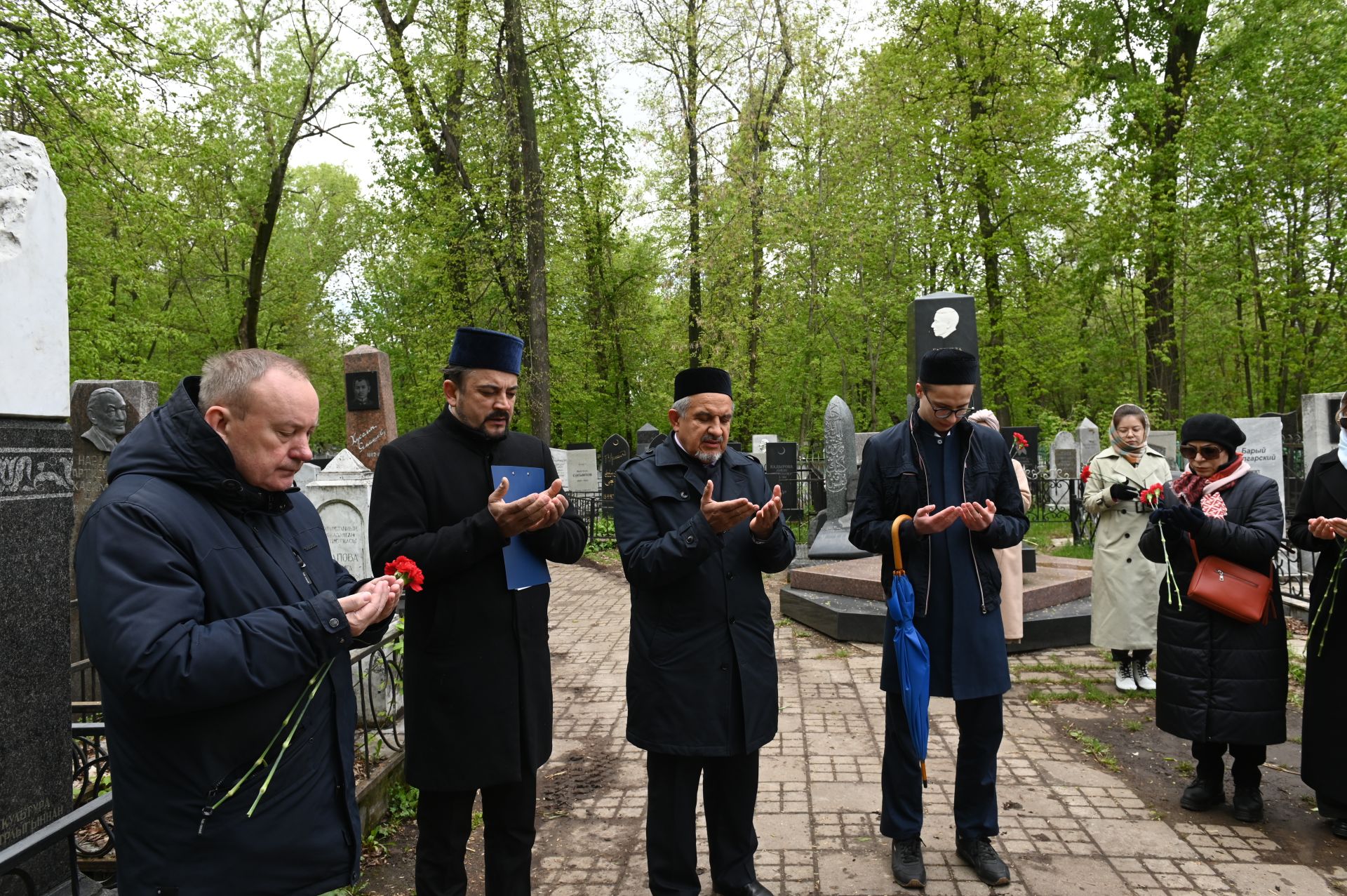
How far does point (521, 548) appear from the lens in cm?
306

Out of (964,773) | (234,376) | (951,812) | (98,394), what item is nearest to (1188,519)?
(964,773)

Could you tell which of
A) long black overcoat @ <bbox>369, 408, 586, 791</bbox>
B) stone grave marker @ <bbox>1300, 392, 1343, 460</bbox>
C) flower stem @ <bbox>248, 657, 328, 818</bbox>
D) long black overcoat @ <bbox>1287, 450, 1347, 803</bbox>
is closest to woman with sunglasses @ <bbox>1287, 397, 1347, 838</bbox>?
long black overcoat @ <bbox>1287, 450, 1347, 803</bbox>

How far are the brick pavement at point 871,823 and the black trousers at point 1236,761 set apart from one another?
0.72ft

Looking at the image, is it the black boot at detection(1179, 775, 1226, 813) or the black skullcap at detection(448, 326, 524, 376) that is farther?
the black boot at detection(1179, 775, 1226, 813)

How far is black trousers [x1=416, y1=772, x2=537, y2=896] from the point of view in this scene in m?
2.94

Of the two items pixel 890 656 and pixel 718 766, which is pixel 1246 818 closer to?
pixel 890 656

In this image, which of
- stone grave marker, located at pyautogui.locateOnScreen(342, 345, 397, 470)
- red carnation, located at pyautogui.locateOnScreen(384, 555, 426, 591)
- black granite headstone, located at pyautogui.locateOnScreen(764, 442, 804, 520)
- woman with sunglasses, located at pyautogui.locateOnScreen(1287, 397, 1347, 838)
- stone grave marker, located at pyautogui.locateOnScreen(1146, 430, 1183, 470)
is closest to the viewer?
red carnation, located at pyautogui.locateOnScreen(384, 555, 426, 591)

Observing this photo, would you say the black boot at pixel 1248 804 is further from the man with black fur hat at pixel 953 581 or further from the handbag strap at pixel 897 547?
the handbag strap at pixel 897 547

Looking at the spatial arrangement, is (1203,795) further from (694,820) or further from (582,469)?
(582,469)

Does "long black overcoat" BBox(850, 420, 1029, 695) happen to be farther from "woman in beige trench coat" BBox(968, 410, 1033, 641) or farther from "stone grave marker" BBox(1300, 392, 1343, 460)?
"stone grave marker" BBox(1300, 392, 1343, 460)

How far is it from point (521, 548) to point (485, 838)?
1.06 meters

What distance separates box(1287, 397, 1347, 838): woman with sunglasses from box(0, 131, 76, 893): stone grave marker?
17.4 feet

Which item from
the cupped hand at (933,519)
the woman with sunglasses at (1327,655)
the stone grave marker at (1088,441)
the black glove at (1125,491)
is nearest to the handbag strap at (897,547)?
the cupped hand at (933,519)

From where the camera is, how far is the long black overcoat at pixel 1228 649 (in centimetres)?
411
